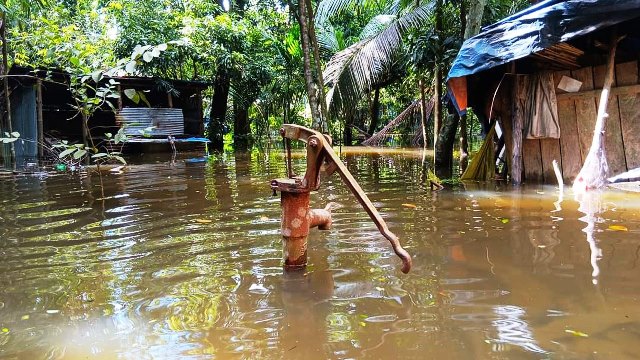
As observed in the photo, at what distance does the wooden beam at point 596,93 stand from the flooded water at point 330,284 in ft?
5.99

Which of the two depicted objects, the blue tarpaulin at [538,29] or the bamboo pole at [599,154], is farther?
the bamboo pole at [599,154]

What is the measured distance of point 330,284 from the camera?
9.48ft

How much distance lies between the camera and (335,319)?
2361 millimetres

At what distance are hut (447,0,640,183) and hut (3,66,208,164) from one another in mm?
10811

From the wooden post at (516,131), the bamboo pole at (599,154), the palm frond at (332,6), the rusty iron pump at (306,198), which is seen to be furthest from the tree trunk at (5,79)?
the bamboo pole at (599,154)

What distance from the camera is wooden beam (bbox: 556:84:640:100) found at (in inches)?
258

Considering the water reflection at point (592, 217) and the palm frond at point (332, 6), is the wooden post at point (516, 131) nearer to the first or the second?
the water reflection at point (592, 217)

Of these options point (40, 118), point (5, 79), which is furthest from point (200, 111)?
point (5, 79)

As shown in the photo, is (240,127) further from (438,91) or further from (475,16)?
(475,16)

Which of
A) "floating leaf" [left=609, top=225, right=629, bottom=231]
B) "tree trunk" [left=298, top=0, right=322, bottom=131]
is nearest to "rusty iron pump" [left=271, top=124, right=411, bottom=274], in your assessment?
"floating leaf" [left=609, top=225, right=629, bottom=231]

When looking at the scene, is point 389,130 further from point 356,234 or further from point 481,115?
point 356,234

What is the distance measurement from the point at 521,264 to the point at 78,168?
9606mm

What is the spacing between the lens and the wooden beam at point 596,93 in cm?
655

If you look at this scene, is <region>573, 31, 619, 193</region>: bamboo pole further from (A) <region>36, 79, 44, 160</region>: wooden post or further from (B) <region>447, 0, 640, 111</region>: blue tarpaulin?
(A) <region>36, 79, 44, 160</region>: wooden post
